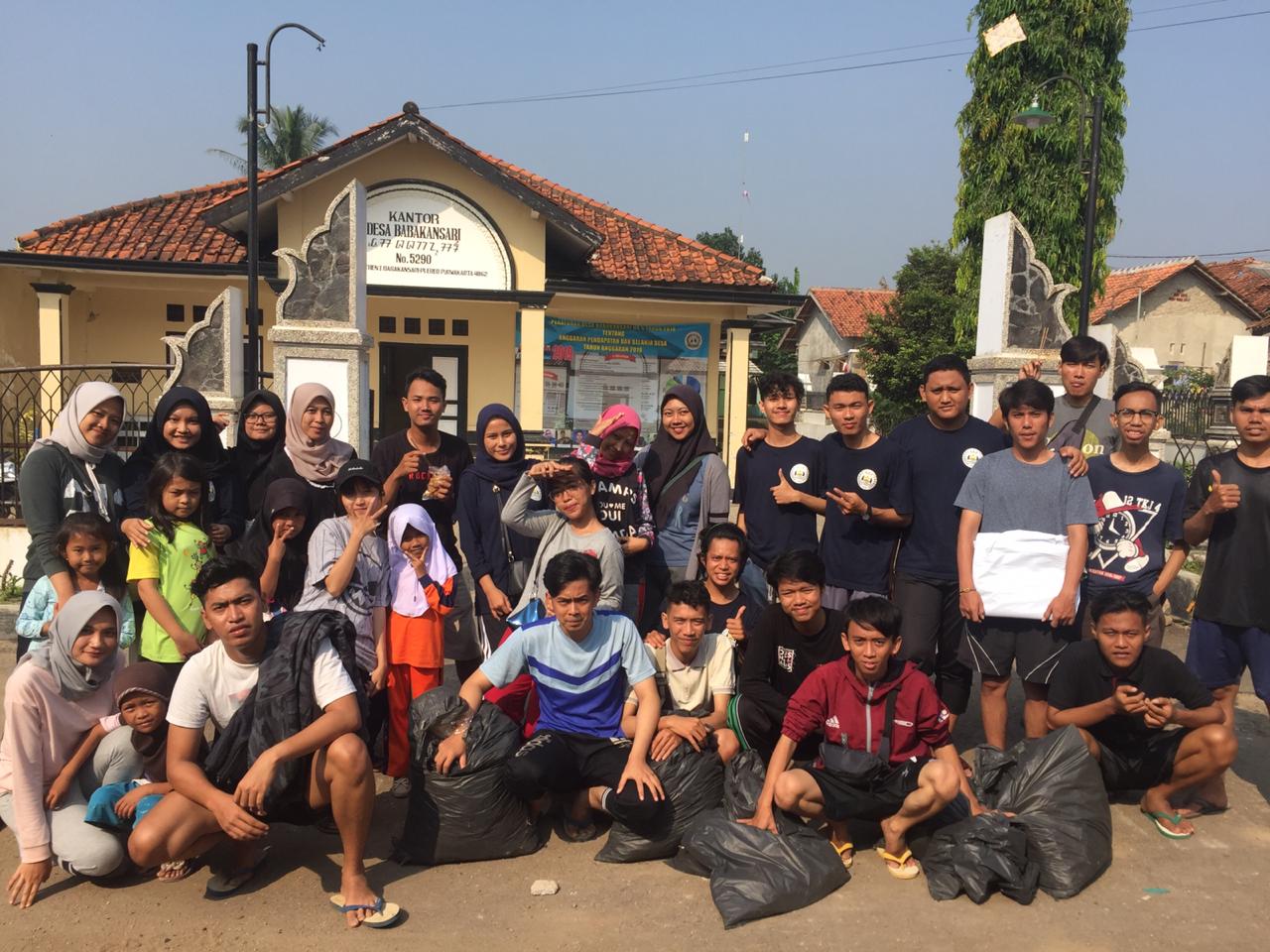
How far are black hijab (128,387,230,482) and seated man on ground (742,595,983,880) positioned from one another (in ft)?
8.74

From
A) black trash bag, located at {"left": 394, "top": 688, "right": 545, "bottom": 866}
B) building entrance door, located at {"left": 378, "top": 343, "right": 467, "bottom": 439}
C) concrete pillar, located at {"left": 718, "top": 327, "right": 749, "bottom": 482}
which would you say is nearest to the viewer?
black trash bag, located at {"left": 394, "top": 688, "right": 545, "bottom": 866}

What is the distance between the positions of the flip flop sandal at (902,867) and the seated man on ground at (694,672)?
68 cm

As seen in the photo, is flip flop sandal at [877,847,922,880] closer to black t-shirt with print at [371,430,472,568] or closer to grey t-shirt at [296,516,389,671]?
grey t-shirt at [296,516,389,671]

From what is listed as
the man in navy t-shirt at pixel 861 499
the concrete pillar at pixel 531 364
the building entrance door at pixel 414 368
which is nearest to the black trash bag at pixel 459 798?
the man in navy t-shirt at pixel 861 499

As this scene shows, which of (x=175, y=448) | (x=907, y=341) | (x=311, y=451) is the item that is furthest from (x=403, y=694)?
(x=907, y=341)

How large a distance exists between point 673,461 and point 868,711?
156cm

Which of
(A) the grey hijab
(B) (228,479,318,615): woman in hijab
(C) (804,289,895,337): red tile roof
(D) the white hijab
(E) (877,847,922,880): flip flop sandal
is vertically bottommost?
(E) (877,847,922,880): flip flop sandal

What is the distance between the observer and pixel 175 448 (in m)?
4.19

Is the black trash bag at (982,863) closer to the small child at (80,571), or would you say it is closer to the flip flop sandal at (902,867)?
the flip flop sandal at (902,867)

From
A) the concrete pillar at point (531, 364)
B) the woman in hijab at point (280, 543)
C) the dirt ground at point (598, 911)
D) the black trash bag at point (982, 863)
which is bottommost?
the dirt ground at point (598, 911)

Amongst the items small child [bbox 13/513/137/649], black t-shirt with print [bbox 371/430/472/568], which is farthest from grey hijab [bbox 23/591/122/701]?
black t-shirt with print [bbox 371/430/472/568]

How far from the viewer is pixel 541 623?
3.88 m

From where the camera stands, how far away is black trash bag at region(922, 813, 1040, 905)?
3342mm

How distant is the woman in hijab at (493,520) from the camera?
4.50m
